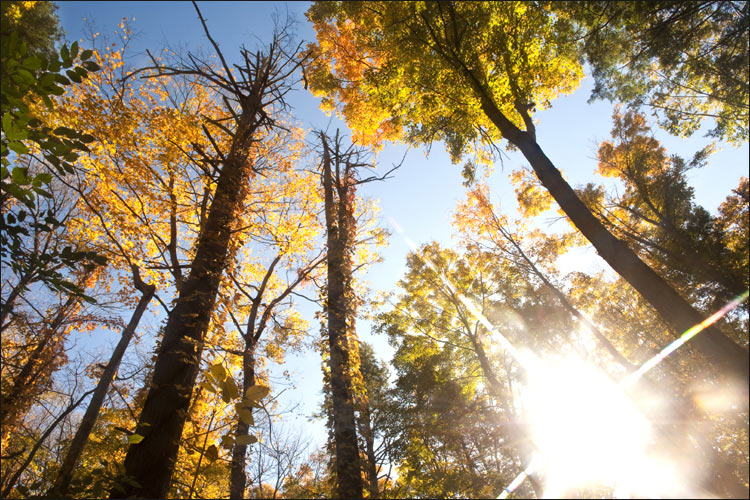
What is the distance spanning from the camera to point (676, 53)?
262 inches

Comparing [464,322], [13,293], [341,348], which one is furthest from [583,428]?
[13,293]

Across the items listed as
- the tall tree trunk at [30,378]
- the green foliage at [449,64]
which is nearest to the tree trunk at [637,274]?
the green foliage at [449,64]

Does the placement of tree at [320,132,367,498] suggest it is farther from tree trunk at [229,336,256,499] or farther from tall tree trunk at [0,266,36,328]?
tall tree trunk at [0,266,36,328]

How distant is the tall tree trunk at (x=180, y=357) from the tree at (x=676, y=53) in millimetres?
5848

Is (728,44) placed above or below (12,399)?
above

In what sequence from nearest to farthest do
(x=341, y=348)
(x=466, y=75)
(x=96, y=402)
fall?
(x=341, y=348) < (x=96, y=402) < (x=466, y=75)

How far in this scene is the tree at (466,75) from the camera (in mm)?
4273

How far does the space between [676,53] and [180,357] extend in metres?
10.6

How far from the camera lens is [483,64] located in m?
5.82

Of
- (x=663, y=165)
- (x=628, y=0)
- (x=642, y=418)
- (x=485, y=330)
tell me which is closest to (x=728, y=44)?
(x=628, y=0)

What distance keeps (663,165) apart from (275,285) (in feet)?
47.0

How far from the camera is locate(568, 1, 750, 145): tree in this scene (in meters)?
5.23

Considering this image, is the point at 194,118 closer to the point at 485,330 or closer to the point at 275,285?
the point at 275,285

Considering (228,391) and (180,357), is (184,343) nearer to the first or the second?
(180,357)
